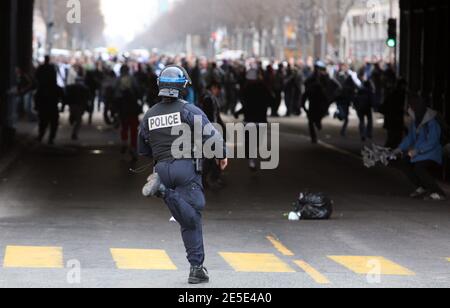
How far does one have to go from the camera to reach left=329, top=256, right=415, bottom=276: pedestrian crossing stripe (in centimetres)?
1287

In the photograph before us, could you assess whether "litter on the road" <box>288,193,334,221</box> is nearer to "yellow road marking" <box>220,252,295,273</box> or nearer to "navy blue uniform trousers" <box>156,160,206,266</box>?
"yellow road marking" <box>220,252,295,273</box>

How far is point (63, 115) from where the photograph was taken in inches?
1935

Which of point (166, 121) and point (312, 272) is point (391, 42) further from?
point (166, 121)

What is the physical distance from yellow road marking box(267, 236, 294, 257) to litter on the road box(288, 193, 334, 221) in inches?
79.6

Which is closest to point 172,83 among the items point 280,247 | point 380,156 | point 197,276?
point 197,276

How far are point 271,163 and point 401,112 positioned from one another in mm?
3427

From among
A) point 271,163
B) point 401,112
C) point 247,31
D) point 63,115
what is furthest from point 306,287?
point 247,31

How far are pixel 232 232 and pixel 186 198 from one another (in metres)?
4.55

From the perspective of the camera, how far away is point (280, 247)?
15.0 m

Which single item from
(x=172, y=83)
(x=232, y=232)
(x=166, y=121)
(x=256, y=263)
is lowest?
(x=232, y=232)

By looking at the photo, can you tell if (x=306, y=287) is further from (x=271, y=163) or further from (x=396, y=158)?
(x=271, y=163)

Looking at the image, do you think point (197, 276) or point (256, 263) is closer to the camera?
point (197, 276)

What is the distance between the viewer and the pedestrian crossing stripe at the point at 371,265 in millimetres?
12867

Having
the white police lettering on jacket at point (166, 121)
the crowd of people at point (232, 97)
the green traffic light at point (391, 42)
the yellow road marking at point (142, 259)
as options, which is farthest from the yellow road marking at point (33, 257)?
the green traffic light at point (391, 42)
